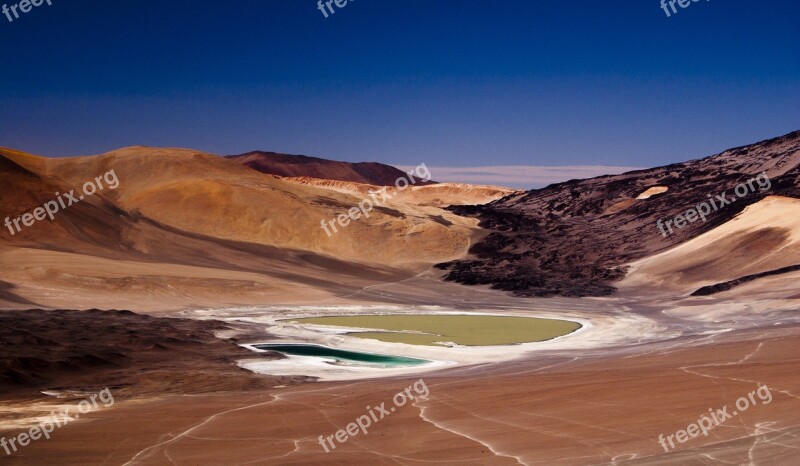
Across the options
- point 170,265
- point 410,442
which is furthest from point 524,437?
point 170,265

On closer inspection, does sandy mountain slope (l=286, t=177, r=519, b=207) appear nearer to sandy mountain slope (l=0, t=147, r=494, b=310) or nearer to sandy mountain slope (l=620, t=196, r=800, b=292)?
sandy mountain slope (l=0, t=147, r=494, b=310)

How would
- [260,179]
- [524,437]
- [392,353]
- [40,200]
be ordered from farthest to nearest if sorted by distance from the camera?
[260,179], [40,200], [392,353], [524,437]

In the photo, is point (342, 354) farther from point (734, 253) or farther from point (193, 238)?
point (193, 238)

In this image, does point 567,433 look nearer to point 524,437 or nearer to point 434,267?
point 524,437

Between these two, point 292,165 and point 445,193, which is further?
point 292,165

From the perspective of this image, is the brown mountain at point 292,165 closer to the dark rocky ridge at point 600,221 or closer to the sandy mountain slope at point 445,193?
the sandy mountain slope at point 445,193

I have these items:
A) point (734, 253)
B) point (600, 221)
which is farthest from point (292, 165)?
point (734, 253)
